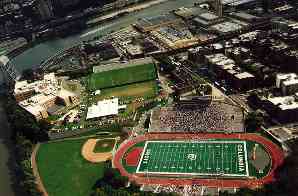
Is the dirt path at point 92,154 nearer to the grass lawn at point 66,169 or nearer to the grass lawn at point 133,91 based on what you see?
the grass lawn at point 66,169

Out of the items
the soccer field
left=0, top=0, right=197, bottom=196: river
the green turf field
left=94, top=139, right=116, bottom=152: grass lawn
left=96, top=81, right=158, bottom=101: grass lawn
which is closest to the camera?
the soccer field

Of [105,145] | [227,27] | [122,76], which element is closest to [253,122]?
[105,145]

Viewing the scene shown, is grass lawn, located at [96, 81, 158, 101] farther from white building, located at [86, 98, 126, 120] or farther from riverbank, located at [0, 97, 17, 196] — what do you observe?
riverbank, located at [0, 97, 17, 196]

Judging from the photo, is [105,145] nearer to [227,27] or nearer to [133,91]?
[133,91]

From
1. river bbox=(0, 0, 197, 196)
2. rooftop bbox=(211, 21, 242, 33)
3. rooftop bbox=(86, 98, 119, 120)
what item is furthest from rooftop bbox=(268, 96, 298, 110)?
river bbox=(0, 0, 197, 196)

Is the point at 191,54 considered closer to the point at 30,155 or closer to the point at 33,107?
the point at 33,107

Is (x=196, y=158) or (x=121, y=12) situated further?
(x=121, y=12)
